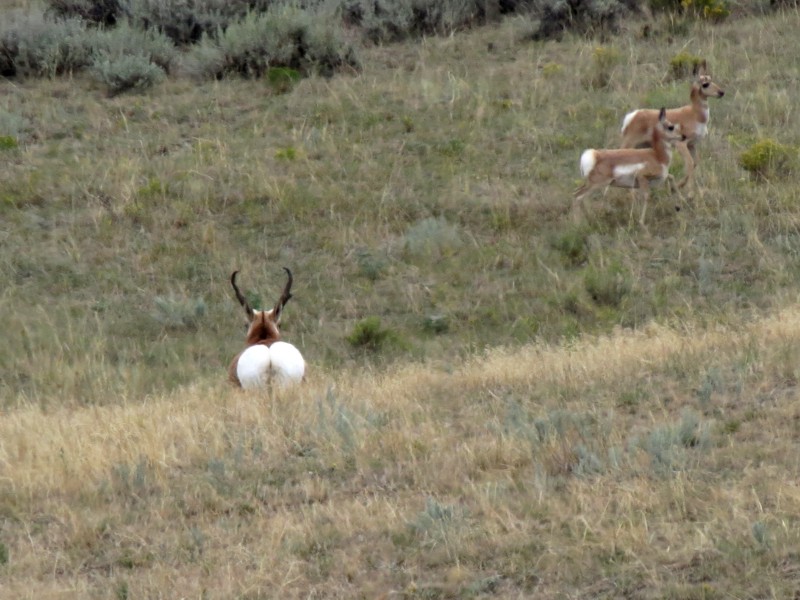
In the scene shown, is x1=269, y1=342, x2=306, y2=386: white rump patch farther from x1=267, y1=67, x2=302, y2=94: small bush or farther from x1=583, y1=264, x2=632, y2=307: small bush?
x1=267, y1=67, x2=302, y2=94: small bush

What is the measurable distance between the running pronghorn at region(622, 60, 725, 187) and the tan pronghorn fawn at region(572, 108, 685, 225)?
0.73 m

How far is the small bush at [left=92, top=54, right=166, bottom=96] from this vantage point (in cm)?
1797

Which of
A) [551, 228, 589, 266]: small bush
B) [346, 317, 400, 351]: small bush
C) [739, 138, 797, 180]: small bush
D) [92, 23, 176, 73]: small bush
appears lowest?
[346, 317, 400, 351]: small bush

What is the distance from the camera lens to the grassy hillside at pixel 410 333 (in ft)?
20.9

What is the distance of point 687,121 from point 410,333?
13.4ft

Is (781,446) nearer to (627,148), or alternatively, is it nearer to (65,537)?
(65,537)

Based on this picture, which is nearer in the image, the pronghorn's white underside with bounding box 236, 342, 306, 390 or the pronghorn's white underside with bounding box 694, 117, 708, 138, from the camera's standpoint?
the pronghorn's white underside with bounding box 236, 342, 306, 390

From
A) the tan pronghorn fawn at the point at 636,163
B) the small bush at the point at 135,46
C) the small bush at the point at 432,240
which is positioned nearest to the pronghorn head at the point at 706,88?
the tan pronghorn fawn at the point at 636,163

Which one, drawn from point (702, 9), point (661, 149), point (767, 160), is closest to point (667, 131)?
point (661, 149)

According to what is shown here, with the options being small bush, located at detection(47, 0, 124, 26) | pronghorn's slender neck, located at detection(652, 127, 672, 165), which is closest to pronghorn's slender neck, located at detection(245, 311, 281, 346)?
pronghorn's slender neck, located at detection(652, 127, 672, 165)

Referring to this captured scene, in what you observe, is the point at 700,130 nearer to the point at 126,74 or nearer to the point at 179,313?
the point at 179,313

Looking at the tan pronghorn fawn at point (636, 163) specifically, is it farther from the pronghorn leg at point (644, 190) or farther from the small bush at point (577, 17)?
the small bush at point (577, 17)

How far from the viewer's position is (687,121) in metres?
14.7

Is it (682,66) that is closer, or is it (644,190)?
(644,190)
